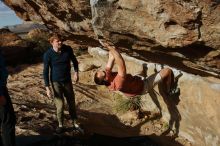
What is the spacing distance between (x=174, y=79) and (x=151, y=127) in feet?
6.54

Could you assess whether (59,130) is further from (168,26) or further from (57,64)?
(168,26)

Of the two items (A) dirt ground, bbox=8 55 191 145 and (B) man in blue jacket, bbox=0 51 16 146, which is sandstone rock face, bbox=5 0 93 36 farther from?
(A) dirt ground, bbox=8 55 191 145

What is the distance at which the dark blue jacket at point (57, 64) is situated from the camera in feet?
25.8

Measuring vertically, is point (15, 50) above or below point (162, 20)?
below

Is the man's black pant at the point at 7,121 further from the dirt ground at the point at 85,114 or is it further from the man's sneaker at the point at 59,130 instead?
the man's sneaker at the point at 59,130

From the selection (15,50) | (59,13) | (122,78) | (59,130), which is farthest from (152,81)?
(15,50)

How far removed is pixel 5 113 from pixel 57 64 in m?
1.80

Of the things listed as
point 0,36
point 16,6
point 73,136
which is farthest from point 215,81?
point 0,36

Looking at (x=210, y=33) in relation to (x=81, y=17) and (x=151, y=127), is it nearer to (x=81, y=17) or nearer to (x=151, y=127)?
(x=81, y=17)

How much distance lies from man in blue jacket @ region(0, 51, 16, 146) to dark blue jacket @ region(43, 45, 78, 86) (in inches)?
61.1

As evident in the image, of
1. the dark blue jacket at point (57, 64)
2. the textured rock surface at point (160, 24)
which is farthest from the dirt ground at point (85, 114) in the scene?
the textured rock surface at point (160, 24)

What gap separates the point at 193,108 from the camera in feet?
26.7

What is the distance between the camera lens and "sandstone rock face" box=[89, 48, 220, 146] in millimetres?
7461

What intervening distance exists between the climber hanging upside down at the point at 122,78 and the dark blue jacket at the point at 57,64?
71 cm
